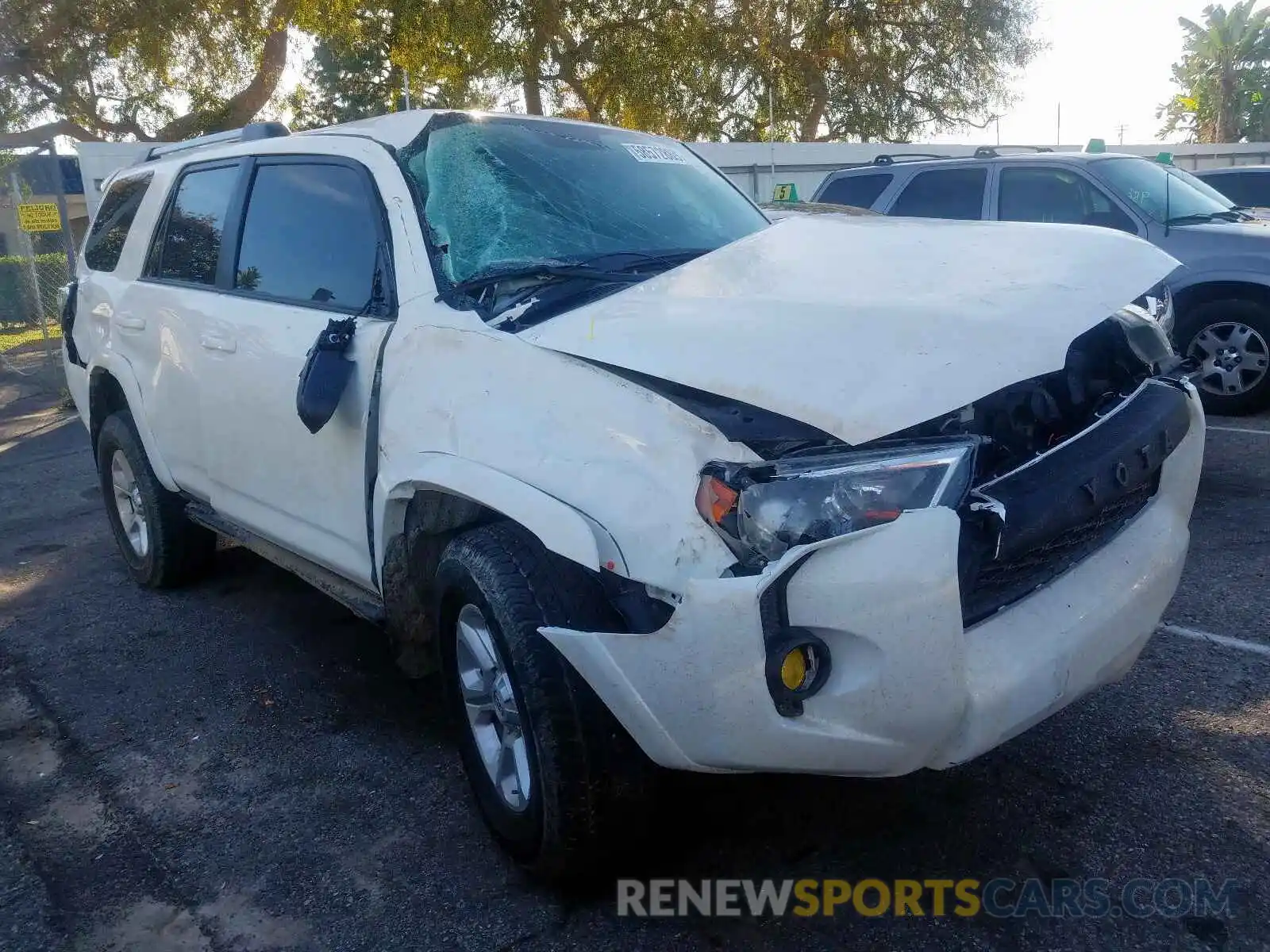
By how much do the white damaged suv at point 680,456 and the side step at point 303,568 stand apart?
1.0 inches

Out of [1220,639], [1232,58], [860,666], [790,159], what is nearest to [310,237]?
[860,666]

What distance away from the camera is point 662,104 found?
66.6 feet

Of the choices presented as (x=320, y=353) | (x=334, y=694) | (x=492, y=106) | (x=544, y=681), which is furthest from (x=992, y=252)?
(x=492, y=106)

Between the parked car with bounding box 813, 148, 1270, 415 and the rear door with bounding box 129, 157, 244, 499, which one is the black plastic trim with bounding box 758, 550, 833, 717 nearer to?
the rear door with bounding box 129, 157, 244, 499

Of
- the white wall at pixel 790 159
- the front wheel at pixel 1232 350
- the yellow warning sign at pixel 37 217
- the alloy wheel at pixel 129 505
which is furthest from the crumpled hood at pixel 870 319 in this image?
the yellow warning sign at pixel 37 217

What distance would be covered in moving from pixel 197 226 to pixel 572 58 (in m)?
16.5

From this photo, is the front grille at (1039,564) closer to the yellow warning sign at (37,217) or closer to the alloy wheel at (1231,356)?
the alloy wheel at (1231,356)

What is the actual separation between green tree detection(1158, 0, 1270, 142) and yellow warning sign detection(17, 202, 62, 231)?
40292 mm

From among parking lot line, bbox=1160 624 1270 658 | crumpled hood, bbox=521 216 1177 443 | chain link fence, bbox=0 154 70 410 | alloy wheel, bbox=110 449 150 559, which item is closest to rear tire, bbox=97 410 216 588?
alloy wheel, bbox=110 449 150 559

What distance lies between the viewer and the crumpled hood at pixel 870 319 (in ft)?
7.21

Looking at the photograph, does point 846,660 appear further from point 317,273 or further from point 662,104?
point 662,104

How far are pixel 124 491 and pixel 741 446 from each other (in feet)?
13.6

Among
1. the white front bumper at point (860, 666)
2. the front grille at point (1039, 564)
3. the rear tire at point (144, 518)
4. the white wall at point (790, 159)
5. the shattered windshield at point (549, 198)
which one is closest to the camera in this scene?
the white front bumper at point (860, 666)

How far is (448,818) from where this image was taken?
3104 mm
